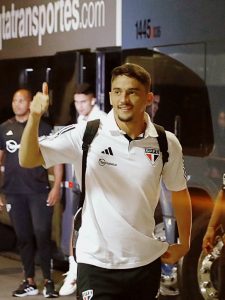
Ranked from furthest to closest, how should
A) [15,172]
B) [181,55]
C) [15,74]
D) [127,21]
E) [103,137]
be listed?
1. [15,74]
2. [15,172]
3. [127,21]
4. [181,55]
5. [103,137]

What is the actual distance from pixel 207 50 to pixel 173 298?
5.61 feet

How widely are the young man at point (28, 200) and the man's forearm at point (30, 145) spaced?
9.96 ft

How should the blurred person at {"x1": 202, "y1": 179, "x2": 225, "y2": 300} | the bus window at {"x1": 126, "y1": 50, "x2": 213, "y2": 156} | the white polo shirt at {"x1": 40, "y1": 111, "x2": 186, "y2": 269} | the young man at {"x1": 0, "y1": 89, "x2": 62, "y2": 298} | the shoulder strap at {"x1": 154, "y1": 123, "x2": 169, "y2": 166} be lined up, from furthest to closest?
the young man at {"x1": 0, "y1": 89, "x2": 62, "y2": 298}
the bus window at {"x1": 126, "y1": 50, "x2": 213, "y2": 156}
the blurred person at {"x1": 202, "y1": 179, "x2": 225, "y2": 300}
the shoulder strap at {"x1": 154, "y1": 123, "x2": 169, "y2": 166}
the white polo shirt at {"x1": 40, "y1": 111, "x2": 186, "y2": 269}

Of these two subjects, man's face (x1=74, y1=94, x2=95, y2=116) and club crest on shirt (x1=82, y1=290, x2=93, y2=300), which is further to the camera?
man's face (x1=74, y1=94, x2=95, y2=116)

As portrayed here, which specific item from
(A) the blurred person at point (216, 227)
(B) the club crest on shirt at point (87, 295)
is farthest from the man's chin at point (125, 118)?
(A) the blurred person at point (216, 227)

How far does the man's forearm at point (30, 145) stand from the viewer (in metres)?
3.18

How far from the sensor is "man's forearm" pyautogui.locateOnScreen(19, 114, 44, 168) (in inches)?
125

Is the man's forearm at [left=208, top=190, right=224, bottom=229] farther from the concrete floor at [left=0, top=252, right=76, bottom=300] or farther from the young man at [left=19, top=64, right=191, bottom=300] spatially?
the concrete floor at [left=0, top=252, right=76, bottom=300]

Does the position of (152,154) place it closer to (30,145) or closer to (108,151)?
(108,151)

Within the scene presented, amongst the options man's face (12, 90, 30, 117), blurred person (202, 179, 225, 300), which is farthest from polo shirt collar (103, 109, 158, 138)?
man's face (12, 90, 30, 117)

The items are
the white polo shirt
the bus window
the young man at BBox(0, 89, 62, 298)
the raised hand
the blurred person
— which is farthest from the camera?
the young man at BBox(0, 89, 62, 298)

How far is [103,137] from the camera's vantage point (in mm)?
3377

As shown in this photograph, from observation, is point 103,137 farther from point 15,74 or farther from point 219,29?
point 15,74

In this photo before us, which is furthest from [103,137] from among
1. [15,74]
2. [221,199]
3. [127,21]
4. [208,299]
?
[15,74]
